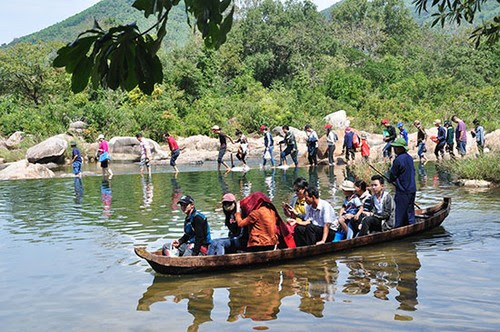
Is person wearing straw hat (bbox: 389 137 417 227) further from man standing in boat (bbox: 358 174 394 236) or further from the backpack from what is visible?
the backpack

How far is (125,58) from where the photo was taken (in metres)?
3.17

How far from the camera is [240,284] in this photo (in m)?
8.86

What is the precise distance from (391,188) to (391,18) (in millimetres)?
60919

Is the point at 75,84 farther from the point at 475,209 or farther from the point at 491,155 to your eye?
the point at 491,155

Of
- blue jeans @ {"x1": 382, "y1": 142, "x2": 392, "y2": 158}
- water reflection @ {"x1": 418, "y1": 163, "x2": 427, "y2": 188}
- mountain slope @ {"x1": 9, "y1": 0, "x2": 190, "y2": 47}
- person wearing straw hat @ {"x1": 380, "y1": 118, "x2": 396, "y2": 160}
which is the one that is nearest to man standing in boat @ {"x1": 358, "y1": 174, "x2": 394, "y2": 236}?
water reflection @ {"x1": 418, "y1": 163, "x2": 427, "y2": 188}

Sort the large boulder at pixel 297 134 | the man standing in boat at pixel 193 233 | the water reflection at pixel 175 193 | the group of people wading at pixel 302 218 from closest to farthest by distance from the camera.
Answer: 1. the man standing in boat at pixel 193 233
2. the group of people wading at pixel 302 218
3. the water reflection at pixel 175 193
4. the large boulder at pixel 297 134

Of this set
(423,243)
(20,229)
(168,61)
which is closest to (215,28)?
(423,243)

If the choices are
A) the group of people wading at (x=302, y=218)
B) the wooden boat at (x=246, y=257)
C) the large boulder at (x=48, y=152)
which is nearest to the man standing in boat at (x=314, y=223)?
the group of people wading at (x=302, y=218)

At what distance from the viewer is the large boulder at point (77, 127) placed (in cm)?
3988

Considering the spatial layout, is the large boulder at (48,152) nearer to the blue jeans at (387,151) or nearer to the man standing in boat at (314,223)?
the blue jeans at (387,151)

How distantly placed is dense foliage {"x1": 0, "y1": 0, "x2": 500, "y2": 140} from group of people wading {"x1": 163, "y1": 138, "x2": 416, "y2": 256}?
80.5 feet

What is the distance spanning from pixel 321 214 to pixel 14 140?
3367 centimetres

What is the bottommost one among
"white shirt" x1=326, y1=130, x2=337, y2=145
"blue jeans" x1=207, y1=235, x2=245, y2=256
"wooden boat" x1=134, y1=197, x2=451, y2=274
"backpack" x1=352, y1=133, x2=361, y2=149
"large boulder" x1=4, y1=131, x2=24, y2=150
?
"wooden boat" x1=134, y1=197, x2=451, y2=274

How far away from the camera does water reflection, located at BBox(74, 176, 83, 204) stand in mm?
18400
